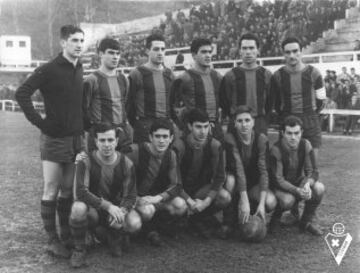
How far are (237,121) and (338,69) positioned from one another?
36.2 ft

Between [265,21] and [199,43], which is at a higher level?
[265,21]

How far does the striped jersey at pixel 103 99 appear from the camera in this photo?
434 cm

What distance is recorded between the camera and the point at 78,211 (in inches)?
146

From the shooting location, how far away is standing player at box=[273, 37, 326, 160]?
4812 mm

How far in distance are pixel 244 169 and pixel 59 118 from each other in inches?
67.9

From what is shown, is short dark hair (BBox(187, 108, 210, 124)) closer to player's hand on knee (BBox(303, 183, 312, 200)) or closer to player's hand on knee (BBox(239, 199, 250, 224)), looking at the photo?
player's hand on knee (BBox(239, 199, 250, 224))

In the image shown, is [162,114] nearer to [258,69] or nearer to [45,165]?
[258,69]

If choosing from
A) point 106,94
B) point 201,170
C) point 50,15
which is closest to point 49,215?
point 106,94

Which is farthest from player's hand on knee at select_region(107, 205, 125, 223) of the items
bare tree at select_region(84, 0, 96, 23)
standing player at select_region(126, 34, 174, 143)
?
bare tree at select_region(84, 0, 96, 23)

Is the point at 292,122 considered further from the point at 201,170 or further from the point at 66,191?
the point at 66,191

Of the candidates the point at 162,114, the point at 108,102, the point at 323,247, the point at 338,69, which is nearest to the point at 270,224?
the point at 323,247

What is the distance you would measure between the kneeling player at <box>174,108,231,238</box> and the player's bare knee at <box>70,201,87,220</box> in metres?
0.90

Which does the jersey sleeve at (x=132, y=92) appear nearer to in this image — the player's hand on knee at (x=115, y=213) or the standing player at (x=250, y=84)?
the standing player at (x=250, y=84)

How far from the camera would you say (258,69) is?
484 centimetres
